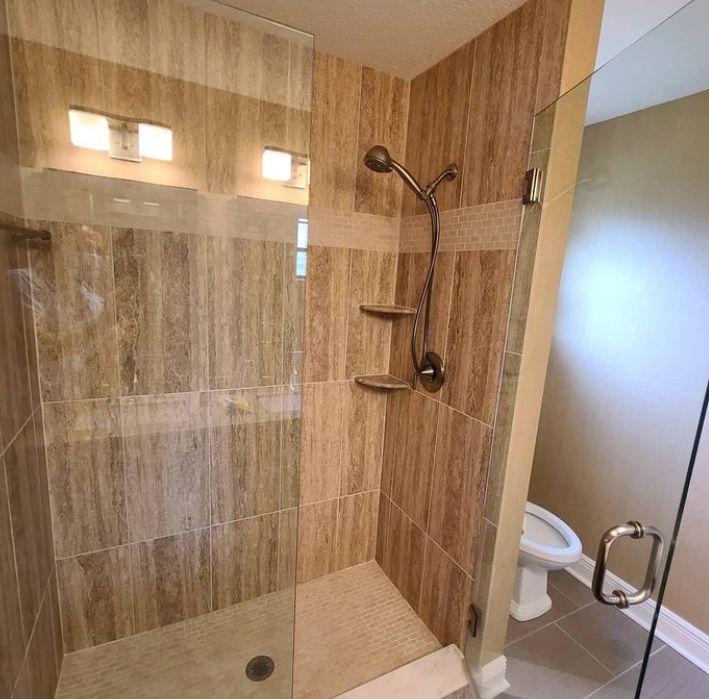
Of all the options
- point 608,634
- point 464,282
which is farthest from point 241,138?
point 608,634

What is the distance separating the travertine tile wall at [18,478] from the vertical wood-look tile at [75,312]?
0.05m

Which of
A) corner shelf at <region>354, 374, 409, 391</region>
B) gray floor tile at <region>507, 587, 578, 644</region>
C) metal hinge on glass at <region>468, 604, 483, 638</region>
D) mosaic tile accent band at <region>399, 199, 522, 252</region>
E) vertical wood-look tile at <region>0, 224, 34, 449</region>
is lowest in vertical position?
gray floor tile at <region>507, 587, 578, 644</region>

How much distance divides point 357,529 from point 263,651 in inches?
26.0

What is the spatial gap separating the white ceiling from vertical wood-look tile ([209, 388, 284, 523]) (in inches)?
57.1

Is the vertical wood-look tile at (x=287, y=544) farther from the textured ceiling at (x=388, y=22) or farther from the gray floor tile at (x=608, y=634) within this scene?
the textured ceiling at (x=388, y=22)

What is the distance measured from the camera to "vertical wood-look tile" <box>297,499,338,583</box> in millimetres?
1824

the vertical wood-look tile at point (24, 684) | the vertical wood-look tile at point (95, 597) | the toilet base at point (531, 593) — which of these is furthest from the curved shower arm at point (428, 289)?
the vertical wood-look tile at point (24, 684)

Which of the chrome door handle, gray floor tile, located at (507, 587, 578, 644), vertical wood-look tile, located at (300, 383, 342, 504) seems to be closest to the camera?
the chrome door handle

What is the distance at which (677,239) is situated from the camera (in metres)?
1.11

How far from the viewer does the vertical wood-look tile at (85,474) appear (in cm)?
131

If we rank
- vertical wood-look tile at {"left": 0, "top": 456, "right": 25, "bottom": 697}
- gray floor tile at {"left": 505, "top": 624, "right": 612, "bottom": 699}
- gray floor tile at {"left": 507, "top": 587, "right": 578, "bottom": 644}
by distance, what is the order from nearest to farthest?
vertical wood-look tile at {"left": 0, "top": 456, "right": 25, "bottom": 697} → gray floor tile at {"left": 505, "top": 624, "right": 612, "bottom": 699} → gray floor tile at {"left": 507, "top": 587, "right": 578, "bottom": 644}

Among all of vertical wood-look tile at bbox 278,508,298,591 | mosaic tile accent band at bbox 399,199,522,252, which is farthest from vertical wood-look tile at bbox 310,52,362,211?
vertical wood-look tile at bbox 278,508,298,591

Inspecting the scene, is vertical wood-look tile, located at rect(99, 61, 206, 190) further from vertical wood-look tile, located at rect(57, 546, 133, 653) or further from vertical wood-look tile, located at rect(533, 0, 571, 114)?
vertical wood-look tile, located at rect(57, 546, 133, 653)

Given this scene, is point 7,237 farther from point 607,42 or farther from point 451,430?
point 607,42
